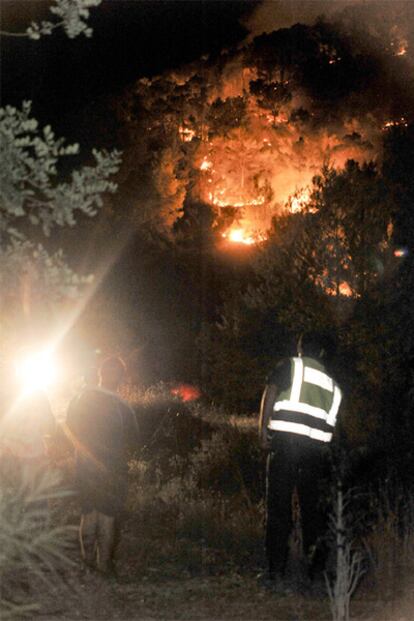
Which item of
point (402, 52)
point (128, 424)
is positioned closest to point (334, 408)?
point (128, 424)

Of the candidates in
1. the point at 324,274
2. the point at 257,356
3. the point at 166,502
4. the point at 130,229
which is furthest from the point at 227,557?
the point at 130,229

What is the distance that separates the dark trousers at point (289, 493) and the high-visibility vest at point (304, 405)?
7 cm

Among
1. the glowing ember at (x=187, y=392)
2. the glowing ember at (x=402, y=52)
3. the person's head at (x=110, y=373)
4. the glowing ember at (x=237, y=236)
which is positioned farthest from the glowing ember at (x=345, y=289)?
the glowing ember at (x=402, y=52)

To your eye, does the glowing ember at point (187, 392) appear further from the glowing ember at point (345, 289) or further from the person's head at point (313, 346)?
the person's head at point (313, 346)

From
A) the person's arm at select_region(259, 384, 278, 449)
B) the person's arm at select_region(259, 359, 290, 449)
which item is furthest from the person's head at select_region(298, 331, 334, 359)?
the person's arm at select_region(259, 384, 278, 449)

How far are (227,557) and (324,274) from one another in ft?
47.9

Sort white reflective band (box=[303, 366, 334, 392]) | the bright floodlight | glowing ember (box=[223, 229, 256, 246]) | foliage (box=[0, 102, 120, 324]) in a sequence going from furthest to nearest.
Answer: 1. glowing ember (box=[223, 229, 256, 246])
2. the bright floodlight
3. white reflective band (box=[303, 366, 334, 392])
4. foliage (box=[0, 102, 120, 324])

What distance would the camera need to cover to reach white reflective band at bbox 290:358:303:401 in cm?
734

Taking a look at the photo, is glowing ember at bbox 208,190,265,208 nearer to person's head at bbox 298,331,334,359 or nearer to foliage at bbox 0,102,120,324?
person's head at bbox 298,331,334,359

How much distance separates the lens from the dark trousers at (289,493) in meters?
7.29

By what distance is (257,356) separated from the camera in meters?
25.0

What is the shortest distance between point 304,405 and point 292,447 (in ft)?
1.04

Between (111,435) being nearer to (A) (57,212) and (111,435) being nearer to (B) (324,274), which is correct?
(A) (57,212)

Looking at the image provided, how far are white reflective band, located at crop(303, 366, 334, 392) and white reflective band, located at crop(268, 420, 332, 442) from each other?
33 cm
